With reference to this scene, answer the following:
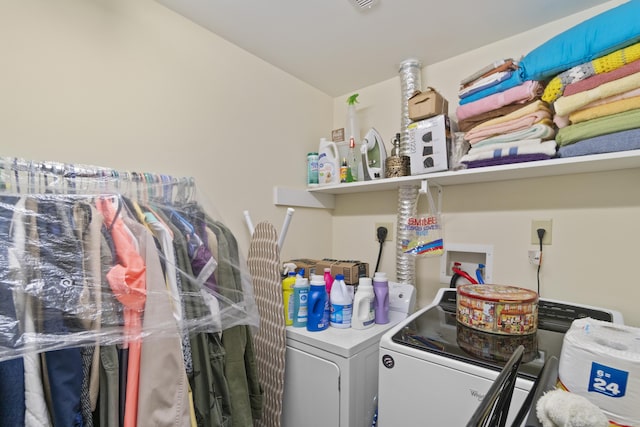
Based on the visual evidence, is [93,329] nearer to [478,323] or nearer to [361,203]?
[478,323]

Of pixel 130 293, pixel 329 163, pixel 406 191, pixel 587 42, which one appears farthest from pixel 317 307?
pixel 587 42

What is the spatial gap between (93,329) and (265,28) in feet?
4.62

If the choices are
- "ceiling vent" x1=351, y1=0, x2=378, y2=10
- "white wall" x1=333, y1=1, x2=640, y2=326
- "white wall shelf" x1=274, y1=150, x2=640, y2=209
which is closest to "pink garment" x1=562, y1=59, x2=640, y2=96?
"white wall shelf" x1=274, y1=150, x2=640, y2=209

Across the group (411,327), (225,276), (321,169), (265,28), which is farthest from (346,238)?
(265,28)

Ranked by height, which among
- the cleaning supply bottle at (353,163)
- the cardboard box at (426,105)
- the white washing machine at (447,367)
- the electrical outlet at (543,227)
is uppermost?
the cardboard box at (426,105)

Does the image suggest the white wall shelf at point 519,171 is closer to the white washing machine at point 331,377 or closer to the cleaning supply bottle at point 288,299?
the cleaning supply bottle at point 288,299

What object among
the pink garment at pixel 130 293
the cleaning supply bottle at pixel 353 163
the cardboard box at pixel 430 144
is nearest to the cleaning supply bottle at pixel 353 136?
the cleaning supply bottle at pixel 353 163

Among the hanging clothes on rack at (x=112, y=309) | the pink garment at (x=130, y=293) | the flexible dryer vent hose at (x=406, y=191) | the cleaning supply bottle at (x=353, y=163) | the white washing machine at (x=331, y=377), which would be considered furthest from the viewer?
the cleaning supply bottle at (x=353, y=163)

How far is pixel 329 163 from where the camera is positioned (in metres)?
1.83

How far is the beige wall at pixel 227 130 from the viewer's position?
3.37ft

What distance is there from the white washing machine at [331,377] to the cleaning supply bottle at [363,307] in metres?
0.03

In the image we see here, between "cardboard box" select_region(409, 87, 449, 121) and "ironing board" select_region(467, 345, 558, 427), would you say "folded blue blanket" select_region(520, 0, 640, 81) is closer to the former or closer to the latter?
"cardboard box" select_region(409, 87, 449, 121)

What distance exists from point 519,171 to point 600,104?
0.33 meters

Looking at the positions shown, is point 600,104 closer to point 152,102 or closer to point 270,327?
point 270,327
